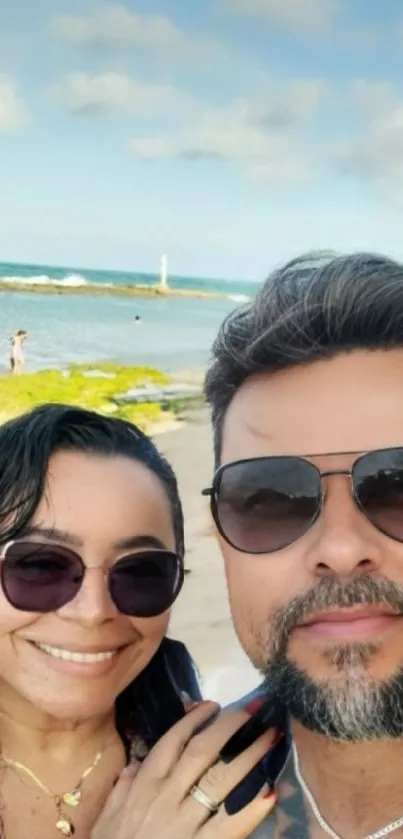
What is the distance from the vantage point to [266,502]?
2.02 meters

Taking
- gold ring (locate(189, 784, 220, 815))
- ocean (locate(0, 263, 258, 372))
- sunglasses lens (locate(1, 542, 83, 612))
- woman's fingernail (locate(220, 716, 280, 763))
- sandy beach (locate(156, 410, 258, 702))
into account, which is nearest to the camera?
gold ring (locate(189, 784, 220, 815))

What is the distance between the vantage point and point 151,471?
2.41 m

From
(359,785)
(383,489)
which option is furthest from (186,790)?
(383,489)

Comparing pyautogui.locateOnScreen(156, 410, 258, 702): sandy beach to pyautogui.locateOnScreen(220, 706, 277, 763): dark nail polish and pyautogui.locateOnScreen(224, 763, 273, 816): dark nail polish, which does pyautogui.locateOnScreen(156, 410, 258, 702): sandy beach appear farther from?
pyautogui.locateOnScreen(224, 763, 273, 816): dark nail polish

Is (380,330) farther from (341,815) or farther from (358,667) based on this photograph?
(341,815)

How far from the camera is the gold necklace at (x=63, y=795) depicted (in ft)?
6.99

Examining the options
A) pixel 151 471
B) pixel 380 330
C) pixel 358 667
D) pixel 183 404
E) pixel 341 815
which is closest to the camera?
pixel 358 667

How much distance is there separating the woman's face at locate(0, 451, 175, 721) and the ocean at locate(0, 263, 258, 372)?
9.82 meters

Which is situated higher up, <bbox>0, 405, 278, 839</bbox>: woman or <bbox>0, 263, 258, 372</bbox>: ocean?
<bbox>0, 405, 278, 839</bbox>: woman

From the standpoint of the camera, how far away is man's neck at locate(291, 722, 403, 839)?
1.93 metres

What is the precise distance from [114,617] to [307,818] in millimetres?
656

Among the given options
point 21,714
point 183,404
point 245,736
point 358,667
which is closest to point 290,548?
point 358,667

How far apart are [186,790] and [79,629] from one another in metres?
0.47

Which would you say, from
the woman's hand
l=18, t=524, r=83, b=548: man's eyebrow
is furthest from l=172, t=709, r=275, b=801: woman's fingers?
l=18, t=524, r=83, b=548: man's eyebrow
